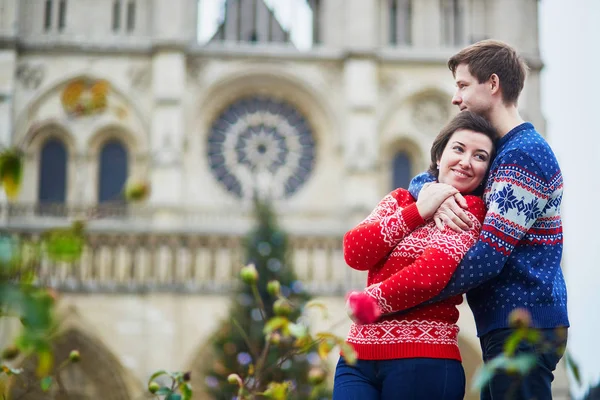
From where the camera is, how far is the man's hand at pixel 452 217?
9.04 ft

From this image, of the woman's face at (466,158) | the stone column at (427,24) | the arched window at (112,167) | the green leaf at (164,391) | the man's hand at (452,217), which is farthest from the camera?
the stone column at (427,24)

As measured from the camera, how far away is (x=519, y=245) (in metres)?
2.84

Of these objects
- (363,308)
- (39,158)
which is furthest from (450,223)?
(39,158)

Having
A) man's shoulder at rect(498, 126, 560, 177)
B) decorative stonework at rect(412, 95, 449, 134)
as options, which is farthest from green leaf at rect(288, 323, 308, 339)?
decorative stonework at rect(412, 95, 449, 134)

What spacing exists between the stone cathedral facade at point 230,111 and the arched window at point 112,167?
24mm

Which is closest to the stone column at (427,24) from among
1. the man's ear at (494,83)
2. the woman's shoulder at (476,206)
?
the man's ear at (494,83)

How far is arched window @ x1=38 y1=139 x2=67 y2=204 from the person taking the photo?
1794cm

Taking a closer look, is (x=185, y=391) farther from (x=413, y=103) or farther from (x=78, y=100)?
(x=413, y=103)

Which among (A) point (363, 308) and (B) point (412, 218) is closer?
(A) point (363, 308)

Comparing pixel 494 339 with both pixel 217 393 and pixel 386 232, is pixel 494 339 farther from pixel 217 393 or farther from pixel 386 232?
pixel 217 393

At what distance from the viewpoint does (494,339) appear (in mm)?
2789

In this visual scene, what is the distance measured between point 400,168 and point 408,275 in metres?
16.0

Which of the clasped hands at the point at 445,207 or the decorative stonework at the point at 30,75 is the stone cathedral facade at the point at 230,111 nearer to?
the decorative stonework at the point at 30,75

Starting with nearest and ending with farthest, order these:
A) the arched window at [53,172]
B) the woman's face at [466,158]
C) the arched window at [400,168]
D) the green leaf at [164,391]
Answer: the woman's face at [466,158] → the green leaf at [164,391] → the arched window at [53,172] → the arched window at [400,168]
